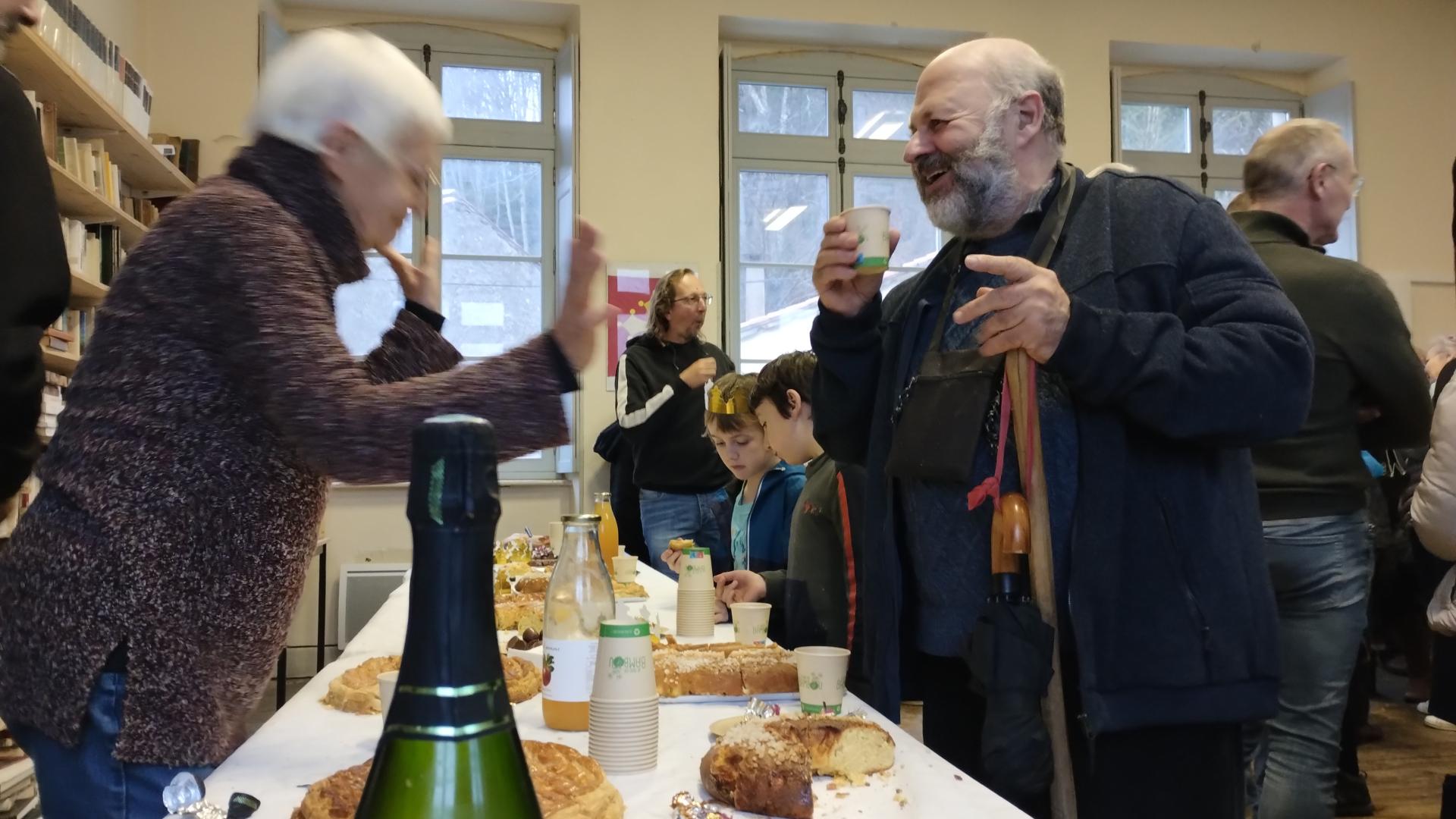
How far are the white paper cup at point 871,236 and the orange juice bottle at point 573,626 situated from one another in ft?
1.82

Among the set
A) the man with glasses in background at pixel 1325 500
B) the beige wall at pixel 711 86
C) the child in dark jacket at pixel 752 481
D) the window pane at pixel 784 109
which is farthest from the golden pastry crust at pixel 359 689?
A: the window pane at pixel 784 109

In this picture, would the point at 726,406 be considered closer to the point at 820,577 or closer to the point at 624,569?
the point at 624,569

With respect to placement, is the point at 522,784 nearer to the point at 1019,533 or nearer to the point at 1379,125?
the point at 1019,533

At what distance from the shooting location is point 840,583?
2.16 meters

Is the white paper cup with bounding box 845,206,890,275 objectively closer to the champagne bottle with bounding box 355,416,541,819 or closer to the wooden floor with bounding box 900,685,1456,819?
the champagne bottle with bounding box 355,416,541,819

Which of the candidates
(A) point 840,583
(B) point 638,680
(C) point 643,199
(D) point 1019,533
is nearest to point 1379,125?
(C) point 643,199

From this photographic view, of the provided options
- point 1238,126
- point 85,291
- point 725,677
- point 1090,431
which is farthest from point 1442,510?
point 1238,126

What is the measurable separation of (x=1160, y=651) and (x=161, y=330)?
4.02ft

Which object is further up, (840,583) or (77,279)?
(77,279)

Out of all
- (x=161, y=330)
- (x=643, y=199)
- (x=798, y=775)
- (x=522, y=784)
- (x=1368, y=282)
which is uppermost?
(x=643, y=199)

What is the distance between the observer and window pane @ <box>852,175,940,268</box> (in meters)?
6.60

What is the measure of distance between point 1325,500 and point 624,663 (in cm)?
176

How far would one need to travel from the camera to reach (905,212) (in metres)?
6.65

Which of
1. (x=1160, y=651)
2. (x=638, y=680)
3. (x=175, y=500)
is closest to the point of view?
(x=175, y=500)
